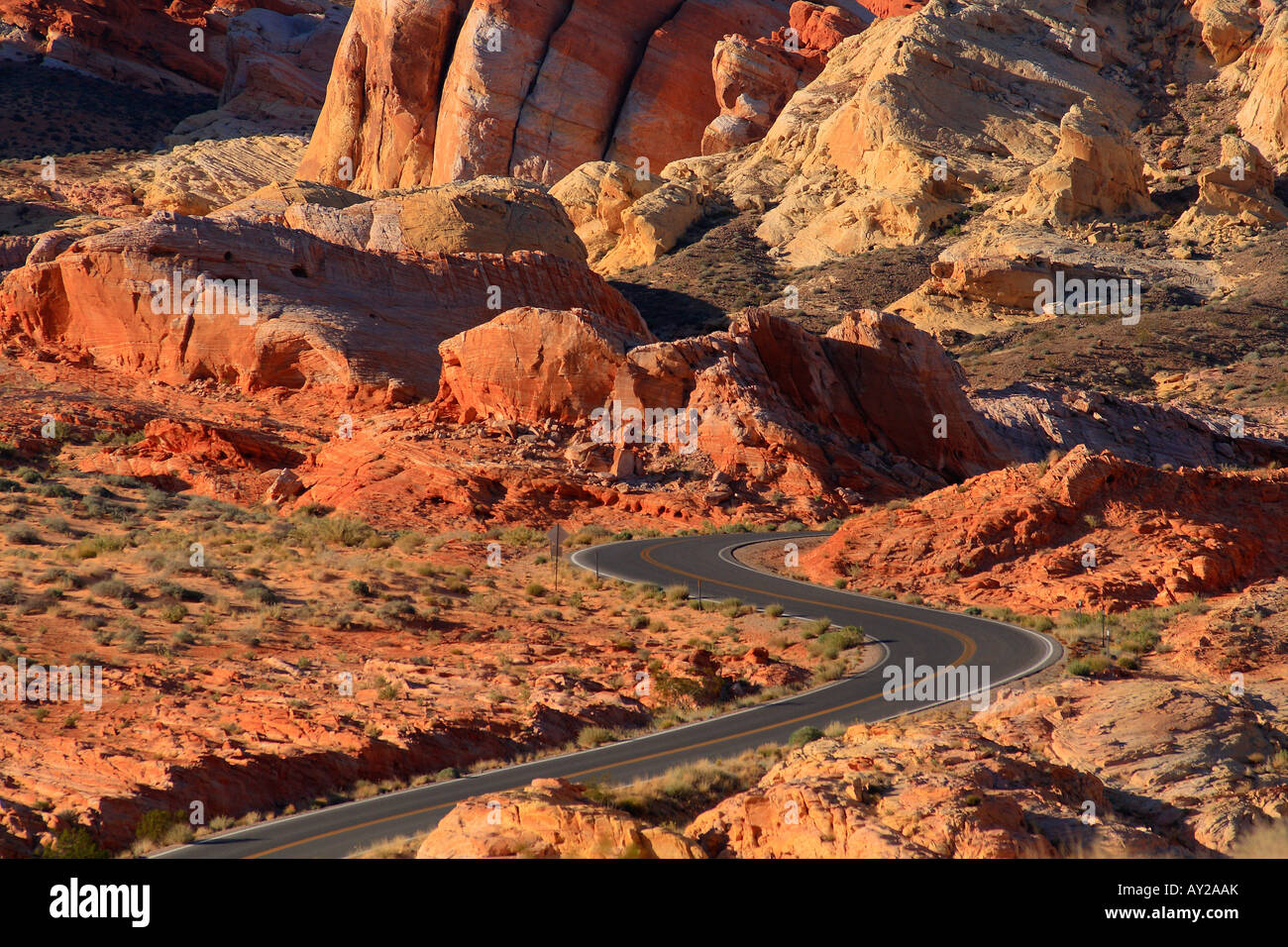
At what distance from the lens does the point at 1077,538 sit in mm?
28094

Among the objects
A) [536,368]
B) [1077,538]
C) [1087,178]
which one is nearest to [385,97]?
[1087,178]

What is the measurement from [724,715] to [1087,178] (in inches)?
2277

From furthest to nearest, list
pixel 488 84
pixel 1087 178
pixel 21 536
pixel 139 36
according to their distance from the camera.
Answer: pixel 139 36 → pixel 488 84 → pixel 1087 178 → pixel 21 536

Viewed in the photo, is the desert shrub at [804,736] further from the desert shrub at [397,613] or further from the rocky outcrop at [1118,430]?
the rocky outcrop at [1118,430]

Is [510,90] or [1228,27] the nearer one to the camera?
[1228,27]

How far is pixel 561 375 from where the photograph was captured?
40.6 metres

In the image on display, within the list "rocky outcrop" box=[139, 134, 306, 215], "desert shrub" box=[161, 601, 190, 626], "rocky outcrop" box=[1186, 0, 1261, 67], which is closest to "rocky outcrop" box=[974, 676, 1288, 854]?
"desert shrub" box=[161, 601, 190, 626]

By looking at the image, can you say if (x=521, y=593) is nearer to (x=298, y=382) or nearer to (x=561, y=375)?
(x=561, y=375)

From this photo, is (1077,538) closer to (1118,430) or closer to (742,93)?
(1118,430)

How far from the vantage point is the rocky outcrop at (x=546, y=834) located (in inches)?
382

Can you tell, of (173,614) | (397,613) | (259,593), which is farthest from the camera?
(259,593)

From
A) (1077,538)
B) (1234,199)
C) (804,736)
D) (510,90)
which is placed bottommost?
(804,736)
